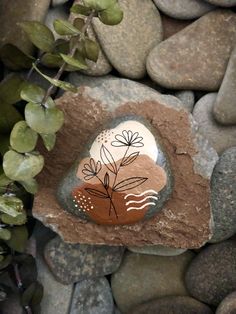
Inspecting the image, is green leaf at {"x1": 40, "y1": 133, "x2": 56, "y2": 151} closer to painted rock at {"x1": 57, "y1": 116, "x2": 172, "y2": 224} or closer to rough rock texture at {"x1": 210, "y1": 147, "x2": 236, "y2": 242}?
painted rock at {"x1": 57, "y1": 116, "x2": 172, "y2": 224}

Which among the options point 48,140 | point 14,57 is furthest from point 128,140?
point 14,57

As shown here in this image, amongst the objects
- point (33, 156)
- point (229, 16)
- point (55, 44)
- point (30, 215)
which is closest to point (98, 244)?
point (30, 215)

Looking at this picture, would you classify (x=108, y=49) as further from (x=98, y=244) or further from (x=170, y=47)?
(x=98, y=244)

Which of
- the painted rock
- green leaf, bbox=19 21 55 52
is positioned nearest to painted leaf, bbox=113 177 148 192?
the painted rock

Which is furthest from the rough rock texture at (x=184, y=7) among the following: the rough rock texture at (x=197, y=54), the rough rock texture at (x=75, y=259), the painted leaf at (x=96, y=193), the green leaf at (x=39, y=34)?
the rough rock texture at (x=75, y=259)

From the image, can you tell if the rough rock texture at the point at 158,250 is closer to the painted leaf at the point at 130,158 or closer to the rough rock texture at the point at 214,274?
the rough rock texture at the point at 214,274

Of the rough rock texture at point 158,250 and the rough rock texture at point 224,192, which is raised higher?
the rough rock texture at point 224,192

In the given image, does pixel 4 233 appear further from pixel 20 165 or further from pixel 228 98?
pixel 228 98
